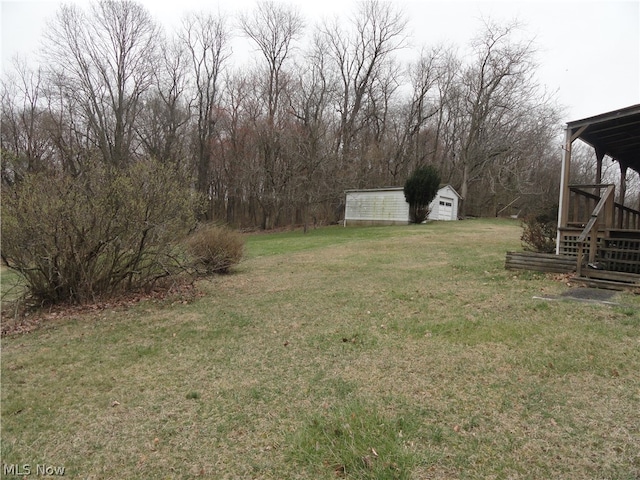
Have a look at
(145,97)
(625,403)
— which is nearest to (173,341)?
(625,403)

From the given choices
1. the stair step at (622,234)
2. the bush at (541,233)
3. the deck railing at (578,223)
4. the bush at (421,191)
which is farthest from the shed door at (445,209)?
the stair step at (622,234)

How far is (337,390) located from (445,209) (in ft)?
81.4

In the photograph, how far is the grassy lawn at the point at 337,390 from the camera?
7.93 feet

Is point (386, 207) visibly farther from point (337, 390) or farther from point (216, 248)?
point (337, 390)

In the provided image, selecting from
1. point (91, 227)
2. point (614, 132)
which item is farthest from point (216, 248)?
point (614, 132)

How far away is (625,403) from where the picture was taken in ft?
9.50

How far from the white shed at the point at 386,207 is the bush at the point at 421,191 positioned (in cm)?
46

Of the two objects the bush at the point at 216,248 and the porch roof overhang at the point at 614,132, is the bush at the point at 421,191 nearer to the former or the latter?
the porch roof overhang at the point at 614,132

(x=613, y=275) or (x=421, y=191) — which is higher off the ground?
(x=421, y=191)

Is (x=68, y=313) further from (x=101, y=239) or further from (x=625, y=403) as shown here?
(x=625, y=403)

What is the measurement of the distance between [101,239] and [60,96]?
88.2 ft

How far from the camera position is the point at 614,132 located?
8203 mm

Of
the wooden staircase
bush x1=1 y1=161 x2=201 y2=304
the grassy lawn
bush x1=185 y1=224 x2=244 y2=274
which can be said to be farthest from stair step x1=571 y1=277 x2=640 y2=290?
bush x1=185 y1=224 x2=244 y2=274

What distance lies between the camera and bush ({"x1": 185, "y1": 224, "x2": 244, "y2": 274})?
29.8 ft
